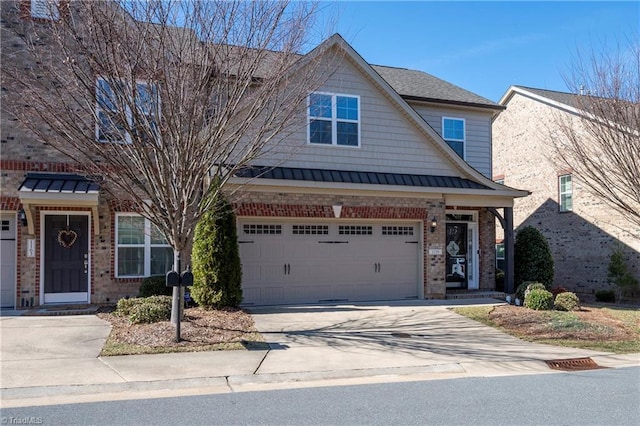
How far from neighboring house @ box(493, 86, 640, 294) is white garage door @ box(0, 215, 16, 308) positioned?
16471 mm

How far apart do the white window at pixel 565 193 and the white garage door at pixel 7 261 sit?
19.3 meters

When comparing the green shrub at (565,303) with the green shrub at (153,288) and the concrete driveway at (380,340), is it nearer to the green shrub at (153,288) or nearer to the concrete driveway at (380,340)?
the concrete driveway at (380,340)

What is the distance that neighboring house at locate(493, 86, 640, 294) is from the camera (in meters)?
19.4

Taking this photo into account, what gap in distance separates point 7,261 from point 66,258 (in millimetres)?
1310

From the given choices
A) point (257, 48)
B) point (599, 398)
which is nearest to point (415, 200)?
point (257, 48)

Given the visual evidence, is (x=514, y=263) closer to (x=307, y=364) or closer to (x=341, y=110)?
(x=341, y=110)

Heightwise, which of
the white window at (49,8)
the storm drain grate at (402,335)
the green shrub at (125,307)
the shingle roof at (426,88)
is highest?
the shingle roof at (426,88)

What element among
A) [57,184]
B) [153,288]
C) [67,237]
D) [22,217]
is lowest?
[153,288]

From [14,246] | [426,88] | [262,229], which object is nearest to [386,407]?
[262,229]

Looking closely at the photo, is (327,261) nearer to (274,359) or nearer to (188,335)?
(188,335)

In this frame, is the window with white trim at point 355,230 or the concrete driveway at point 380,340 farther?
the window with white trim at point 355,230

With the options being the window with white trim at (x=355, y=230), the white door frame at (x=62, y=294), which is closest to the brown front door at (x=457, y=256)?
the window with white trim at (x=355, y=230)

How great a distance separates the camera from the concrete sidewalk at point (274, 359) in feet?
22.8

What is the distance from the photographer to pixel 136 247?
13.7m
